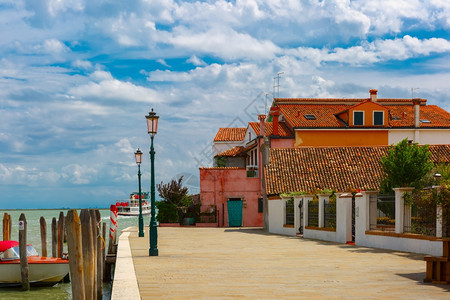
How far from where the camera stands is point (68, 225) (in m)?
8.98

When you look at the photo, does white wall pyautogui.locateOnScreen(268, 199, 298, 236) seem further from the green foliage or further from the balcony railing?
the green foliage

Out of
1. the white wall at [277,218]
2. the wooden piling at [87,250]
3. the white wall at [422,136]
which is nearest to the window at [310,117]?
the white wall at [422,136]

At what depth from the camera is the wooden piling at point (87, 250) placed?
31.1 ft

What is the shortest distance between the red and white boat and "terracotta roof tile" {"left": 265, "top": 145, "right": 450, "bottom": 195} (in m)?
17.2

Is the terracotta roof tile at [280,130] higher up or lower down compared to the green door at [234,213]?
higher up

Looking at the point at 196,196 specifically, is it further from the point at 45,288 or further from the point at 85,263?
the point at 85,263

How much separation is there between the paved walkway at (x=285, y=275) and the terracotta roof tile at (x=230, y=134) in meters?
44.5

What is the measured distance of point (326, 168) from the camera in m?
36.4

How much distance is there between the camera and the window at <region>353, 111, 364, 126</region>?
45250mm

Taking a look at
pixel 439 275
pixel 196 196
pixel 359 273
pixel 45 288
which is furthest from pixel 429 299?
pixel 196 196

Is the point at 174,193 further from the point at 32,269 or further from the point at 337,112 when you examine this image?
the point at 32,269

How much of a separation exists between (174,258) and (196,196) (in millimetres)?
33512

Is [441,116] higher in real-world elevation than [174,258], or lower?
higher

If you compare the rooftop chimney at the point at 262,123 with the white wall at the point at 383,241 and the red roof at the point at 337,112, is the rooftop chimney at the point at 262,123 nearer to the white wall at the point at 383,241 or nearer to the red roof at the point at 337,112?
the red roof at the point at 337,112
